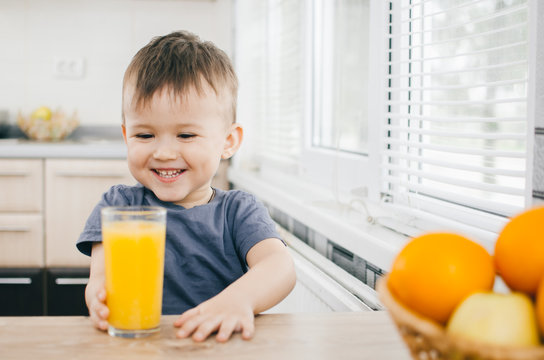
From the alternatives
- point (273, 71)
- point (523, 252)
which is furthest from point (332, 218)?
point (273, 71)

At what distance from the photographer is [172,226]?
1.01 m

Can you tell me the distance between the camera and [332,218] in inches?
54.5

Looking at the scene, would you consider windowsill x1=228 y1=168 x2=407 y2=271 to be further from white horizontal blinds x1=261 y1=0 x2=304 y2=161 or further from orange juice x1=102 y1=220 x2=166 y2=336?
orange juice x1=102 y1=220 x2=166 y2=336

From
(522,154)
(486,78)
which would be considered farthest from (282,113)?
(522,154)

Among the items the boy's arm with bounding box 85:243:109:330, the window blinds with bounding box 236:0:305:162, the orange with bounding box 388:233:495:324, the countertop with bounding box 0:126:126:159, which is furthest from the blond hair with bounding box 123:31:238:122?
the countertop with bounding box 0:126:126:159

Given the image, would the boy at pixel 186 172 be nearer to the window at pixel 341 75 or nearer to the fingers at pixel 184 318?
the fingers at pixel 184 318

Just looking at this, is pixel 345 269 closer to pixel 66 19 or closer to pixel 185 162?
pixel 185 162

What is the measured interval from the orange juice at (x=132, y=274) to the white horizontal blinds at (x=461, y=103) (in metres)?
0.57

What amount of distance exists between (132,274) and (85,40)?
3.01 metres

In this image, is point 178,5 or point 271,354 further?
point 178,5

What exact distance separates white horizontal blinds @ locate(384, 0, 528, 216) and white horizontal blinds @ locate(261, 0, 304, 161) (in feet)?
2.23

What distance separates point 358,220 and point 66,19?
2596 mm

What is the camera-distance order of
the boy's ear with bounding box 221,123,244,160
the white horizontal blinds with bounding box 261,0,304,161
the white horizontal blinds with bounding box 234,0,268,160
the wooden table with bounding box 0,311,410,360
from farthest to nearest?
the white horizontal blinds with bounding box 234,0,268,160
the white horizontal blinds with bounding box 261,0,304,161
the boy's ear with bounding box 221,123,244,160
the wooden table with bounding box 0,311,410,360

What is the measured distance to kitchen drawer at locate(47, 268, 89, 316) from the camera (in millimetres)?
2770
